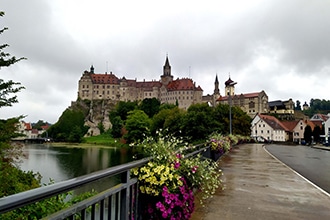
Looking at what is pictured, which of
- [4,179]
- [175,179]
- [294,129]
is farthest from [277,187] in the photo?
[294,129]

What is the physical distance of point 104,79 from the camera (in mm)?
140250

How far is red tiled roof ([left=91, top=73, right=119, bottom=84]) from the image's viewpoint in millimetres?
139125

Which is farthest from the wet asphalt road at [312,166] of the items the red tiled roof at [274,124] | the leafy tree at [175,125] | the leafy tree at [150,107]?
the leafy tree at [150,107]

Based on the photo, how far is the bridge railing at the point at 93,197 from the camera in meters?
1.60

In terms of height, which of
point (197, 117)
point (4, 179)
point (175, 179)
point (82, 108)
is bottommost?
point (4, 179)

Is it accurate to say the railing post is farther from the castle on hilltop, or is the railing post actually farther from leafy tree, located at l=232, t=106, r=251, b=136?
the castle on hilltop

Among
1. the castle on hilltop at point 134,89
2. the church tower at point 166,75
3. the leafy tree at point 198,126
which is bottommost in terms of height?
the leafy tree at point 198,126

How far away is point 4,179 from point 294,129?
8728 cm

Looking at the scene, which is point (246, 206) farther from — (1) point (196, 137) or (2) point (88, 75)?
(2) point (88, 75)

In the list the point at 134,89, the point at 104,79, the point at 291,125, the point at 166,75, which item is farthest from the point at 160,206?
the point at 166,75

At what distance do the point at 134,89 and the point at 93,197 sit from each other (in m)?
143

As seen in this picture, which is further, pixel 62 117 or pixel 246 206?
pixel 62 117

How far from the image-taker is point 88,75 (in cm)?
13800

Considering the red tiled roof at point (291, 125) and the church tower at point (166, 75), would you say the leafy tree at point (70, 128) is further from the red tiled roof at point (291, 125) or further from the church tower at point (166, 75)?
the red tiled roof at point (291, 125)
